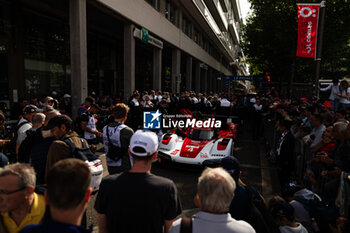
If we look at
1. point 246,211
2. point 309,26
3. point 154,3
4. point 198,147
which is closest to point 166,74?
point 154,3

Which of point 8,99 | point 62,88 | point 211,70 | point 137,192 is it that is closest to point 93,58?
point 62,88

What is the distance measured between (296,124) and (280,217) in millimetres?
4478

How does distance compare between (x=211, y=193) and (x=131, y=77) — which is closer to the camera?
(x=211, y=193)

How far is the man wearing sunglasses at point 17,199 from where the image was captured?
6.24ft

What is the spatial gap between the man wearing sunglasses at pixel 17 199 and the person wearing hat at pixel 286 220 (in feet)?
7.59

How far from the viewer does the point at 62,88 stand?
1568 cm

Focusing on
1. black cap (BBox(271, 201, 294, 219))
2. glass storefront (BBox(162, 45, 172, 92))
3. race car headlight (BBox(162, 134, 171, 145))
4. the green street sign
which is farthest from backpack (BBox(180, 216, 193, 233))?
glass storefront (BBox(162, 45, 172, 92))

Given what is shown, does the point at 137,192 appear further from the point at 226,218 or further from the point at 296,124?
the point at 296,124

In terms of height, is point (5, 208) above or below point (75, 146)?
below

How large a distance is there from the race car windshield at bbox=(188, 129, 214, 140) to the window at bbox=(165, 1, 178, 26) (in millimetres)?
14886

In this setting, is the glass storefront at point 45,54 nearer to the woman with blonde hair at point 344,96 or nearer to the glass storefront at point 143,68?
the glass storefront at point 143,68

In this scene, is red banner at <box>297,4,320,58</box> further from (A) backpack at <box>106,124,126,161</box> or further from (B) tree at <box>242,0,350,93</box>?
(A) backpack at <box>106,124,126,161</box>

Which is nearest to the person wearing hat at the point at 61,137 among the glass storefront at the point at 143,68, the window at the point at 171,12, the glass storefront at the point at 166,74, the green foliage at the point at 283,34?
the window at the point at 171,12

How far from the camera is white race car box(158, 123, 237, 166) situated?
664cm
